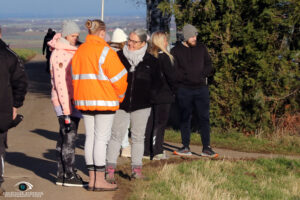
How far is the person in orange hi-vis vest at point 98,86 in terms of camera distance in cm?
707

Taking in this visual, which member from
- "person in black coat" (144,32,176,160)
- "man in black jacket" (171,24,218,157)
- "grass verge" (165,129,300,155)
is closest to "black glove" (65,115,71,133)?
"person in black coat" (144,32,176,160)

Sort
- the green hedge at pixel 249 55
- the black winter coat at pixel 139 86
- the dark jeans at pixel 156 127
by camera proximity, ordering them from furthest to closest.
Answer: the green hedge at pixel 249 55 < the dark jeans at pixel 156 127 < the black winter coat at pixel 139 86

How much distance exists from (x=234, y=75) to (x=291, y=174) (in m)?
3.10

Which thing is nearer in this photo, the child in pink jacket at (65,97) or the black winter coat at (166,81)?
the child in pink jacket at (65,97)

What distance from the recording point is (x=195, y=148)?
1101cm

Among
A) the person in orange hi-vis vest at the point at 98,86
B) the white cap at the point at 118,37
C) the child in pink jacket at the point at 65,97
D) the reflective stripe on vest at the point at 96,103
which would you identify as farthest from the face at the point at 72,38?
the white cap at the point at 118,37

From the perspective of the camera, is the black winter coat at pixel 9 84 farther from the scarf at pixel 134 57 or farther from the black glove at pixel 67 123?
the scarf at pixel 134 57

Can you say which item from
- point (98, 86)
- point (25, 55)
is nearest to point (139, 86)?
point (98, 86)

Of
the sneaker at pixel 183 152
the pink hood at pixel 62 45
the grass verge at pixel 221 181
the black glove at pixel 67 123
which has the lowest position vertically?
the sneaker at pixel 183 152

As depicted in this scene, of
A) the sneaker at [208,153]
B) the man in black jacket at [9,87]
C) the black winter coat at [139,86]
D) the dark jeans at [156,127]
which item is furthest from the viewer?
the sneaker at [208,153]

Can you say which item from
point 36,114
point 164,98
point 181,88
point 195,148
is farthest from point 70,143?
point 36,114

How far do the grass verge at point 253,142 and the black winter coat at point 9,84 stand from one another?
505 cm

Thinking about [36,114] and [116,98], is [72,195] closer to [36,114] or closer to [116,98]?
[116,98]

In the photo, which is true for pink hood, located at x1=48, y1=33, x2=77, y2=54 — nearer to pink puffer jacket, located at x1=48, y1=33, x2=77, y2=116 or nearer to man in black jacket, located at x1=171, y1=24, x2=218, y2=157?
→ pink puffer jacket, located at x1=48, y1=33, x2=77, y2=116
